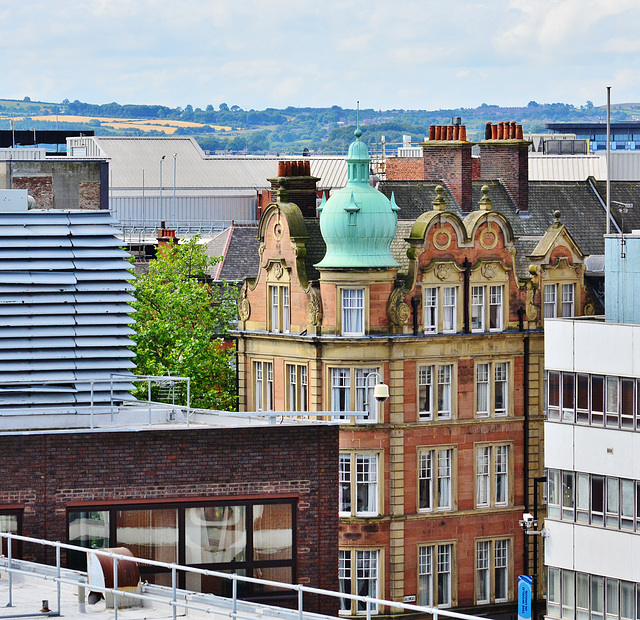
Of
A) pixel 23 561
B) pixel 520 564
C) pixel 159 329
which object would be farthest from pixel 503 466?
pixel 23 561

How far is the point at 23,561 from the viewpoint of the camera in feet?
146

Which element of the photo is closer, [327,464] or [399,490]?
[327,464]

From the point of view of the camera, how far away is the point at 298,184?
92.6 meters

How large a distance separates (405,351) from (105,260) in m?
35.6

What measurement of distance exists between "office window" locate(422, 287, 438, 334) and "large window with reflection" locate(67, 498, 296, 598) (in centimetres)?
3834

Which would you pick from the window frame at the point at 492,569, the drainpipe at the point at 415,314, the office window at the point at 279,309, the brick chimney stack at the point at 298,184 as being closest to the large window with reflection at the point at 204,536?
the drainpipe at the point at 415,314

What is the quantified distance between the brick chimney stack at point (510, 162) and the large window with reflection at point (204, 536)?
5439 cm

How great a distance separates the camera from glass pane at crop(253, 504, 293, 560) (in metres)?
48.4

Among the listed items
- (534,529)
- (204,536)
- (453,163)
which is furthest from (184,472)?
(453,163)

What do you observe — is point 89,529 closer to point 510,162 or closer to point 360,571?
point 360,571

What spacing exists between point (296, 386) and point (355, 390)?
3320 mm

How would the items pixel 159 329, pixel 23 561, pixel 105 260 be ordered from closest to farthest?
pixel 23 561, pixel 105 260, pixel 159 329

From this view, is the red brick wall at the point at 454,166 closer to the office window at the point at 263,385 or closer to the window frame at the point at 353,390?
the office window at the point at 263,385

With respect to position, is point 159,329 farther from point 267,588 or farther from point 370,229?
point 267,588
